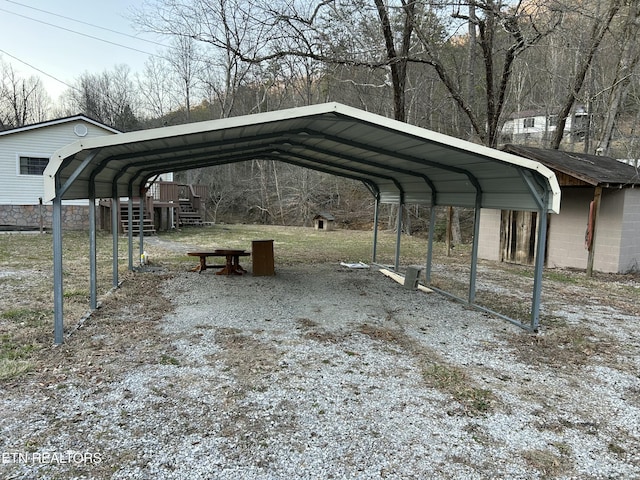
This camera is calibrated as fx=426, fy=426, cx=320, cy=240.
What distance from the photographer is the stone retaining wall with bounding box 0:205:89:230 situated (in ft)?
50.2

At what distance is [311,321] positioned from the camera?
5.59 m

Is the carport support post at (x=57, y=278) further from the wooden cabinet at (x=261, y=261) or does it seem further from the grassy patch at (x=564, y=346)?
the grassy patch at (x=564, y=346)

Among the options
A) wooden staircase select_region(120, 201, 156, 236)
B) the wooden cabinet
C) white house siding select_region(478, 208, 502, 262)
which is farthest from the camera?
wooden staircase select_region(120, 201, 156, 236)

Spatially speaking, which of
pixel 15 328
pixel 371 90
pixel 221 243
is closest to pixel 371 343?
pixel 15 328

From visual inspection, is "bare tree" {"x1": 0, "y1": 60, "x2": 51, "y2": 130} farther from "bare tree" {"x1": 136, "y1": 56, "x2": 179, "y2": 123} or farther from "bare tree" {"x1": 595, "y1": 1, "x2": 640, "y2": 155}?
"bare tree" {"x1": 595, "y1": 1, "x2": 640, "y2": 155}

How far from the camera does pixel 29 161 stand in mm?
15508

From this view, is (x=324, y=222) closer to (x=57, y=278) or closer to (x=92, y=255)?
(x=92, y=255)

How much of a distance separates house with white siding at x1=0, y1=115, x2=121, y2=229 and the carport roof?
8463 millimetres

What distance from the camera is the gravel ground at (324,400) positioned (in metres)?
2.58

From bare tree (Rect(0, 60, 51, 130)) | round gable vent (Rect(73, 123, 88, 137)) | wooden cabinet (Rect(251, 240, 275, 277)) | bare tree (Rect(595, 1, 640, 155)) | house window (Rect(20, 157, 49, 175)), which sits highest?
bare tree (Rect(0, 60, 51, 130))

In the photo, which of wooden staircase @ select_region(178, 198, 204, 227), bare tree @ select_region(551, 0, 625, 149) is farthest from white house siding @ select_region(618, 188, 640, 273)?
wooden staircase @ select_region(178, 198, 204, 227)

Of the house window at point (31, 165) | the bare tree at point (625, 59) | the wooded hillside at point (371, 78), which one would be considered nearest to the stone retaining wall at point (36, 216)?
the house window at point (31, 165)

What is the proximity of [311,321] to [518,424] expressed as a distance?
2.96 m

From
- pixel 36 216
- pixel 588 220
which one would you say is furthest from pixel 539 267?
pixel 36 216
